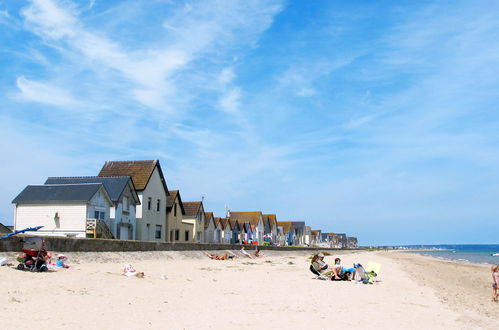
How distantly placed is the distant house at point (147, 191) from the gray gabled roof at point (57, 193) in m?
6.38

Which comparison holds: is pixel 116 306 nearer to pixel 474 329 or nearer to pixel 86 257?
pixel 474 329

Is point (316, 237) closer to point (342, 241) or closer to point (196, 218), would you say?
point (342, 241)

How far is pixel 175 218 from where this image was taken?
166ft

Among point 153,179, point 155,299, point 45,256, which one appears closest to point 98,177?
point 153,179

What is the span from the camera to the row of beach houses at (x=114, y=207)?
3531 centimetres

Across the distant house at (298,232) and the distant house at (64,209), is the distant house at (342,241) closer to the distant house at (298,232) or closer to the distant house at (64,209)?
the distant house at (298,232)

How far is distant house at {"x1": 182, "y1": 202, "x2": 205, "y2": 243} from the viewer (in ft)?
189

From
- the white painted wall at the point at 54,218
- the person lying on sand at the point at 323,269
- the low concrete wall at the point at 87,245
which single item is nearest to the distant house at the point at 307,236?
the white painted wall at the point at 54,218

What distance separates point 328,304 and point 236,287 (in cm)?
369

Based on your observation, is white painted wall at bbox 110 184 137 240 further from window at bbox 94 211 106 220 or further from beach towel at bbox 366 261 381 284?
beach towel at bbox 366 261 381 284

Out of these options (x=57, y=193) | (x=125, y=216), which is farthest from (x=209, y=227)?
(x=57, y=193)

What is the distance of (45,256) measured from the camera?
1409 centimetres

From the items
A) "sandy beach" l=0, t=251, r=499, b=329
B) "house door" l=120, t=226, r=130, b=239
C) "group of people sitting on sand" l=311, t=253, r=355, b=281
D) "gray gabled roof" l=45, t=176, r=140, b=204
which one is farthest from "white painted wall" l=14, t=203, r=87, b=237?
"group of people sitting on sand" l=311, t=253, r=355, b=281

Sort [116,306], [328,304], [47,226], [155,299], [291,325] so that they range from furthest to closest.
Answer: [47,226] < [328,304] < [155,299] < [116,306] < [291,325]
